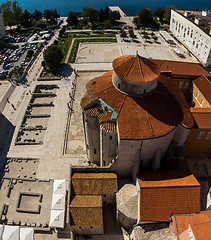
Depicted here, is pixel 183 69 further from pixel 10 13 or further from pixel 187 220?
pixel 10 13

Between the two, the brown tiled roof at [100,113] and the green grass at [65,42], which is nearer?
the brown tiled roof at [100,113]

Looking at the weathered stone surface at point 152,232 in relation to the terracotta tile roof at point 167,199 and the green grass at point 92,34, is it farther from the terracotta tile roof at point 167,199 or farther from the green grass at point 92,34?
the green grass at point 92,34

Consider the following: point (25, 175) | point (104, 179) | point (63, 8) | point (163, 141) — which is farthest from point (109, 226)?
point (63, 8)

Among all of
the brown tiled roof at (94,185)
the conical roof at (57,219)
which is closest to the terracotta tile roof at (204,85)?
the brown tiled roof at (94,185)

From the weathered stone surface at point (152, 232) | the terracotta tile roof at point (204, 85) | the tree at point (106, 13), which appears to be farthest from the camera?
the tree at point (106, 13)

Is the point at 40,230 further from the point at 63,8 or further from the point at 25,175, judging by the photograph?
the point at 63,8

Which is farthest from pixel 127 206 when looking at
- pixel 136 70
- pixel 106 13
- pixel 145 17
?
pixel 106 13

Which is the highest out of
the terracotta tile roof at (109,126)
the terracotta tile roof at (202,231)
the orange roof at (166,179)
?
the terracotta tile roof at (109,126)
